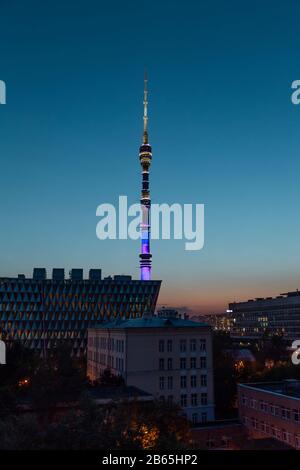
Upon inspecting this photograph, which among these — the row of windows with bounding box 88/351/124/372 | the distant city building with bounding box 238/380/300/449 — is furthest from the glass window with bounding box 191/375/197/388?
the row of windows with bounding box 88/351/124/372

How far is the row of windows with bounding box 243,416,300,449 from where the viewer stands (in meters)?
50.0

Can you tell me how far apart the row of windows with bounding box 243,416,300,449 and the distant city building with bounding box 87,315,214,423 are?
32.4 ft

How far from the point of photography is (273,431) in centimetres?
5434

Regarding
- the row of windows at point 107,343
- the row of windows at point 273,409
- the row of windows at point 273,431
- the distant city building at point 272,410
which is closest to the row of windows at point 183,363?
the row of windows at point 107,343

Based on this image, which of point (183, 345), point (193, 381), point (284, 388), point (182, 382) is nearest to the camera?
point (284, 388)

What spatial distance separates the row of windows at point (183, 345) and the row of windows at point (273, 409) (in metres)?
11.8

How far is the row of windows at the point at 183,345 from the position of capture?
69.3m

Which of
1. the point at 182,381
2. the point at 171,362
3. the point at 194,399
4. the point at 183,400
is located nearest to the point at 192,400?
the point at 194,399

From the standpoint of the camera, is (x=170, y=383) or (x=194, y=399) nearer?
(x=170, y=383)

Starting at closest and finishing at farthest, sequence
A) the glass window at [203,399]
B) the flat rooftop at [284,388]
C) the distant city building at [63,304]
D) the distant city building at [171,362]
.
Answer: the flat rooftop at [284,388]
the distant city building at [171,362]
the glass window at [203,399]
the distant city building at [63,304]

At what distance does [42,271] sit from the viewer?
14262 cm

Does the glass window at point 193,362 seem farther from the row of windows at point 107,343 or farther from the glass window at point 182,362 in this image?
the row of windows at point 107,343

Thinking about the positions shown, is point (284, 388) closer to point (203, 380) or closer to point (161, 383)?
point (203, 380)

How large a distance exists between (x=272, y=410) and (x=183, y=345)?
63.0ft
